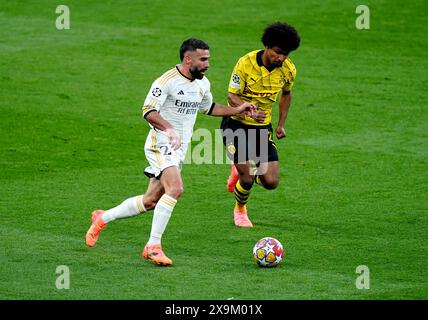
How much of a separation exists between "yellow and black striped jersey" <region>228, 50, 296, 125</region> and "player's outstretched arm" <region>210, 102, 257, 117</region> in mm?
631

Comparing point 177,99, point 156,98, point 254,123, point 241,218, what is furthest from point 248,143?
point 156,98

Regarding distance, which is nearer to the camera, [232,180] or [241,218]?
[241,218]

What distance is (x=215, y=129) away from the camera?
1534 centimetres

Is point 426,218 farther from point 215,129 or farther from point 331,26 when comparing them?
point 331,26

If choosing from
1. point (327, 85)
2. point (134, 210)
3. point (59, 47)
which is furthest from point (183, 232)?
point (59, 47)

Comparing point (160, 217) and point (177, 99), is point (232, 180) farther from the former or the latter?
point (160, 217)

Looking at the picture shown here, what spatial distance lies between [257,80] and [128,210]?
2157mm

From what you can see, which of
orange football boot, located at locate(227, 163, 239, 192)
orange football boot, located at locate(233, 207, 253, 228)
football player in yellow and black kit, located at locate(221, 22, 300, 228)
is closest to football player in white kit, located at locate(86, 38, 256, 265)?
football player in yellow and black kit, located at locate(221, 22, 300, 228)

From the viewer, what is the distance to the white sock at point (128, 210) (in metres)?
9.96

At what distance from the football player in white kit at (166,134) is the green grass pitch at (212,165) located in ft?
1.11

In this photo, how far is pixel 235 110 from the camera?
406 inches

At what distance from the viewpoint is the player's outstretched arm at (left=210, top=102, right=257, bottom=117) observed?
33.6 feet

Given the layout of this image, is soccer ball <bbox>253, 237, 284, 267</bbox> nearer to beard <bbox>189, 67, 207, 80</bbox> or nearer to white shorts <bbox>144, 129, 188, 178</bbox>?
white shorts <bbox>144, 129, 188, 178</bbox>

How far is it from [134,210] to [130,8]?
12.2 m
